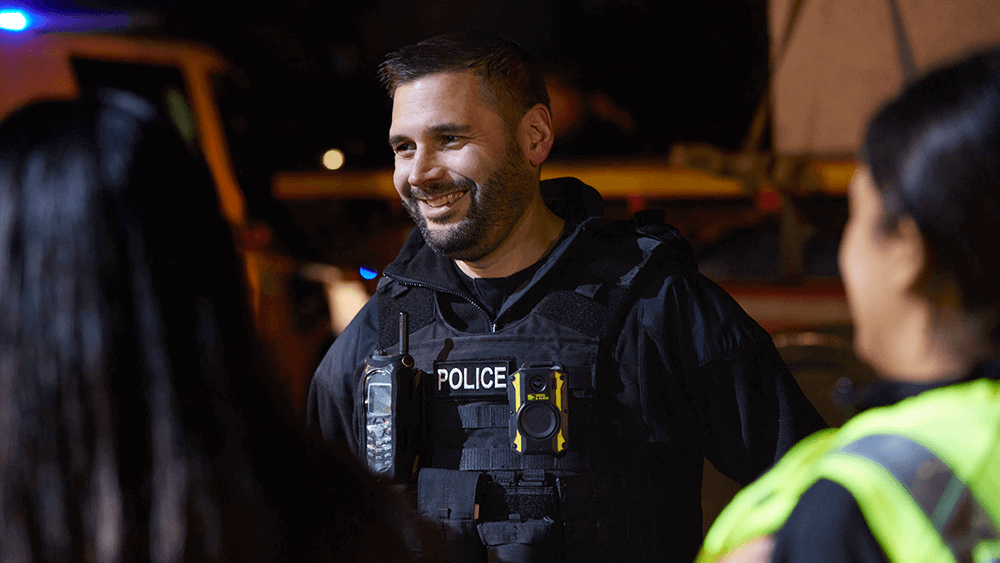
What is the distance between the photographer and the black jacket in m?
1.34

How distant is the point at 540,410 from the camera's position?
1.33m

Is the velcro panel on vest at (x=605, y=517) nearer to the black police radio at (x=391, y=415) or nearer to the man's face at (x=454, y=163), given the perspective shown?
the black police radio at (x=391, y=415)

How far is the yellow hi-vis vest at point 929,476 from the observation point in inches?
22.5

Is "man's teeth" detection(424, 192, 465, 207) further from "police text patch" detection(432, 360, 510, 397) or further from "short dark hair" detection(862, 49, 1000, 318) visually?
"short dark hair" detection(862, 49, 1000, 318)

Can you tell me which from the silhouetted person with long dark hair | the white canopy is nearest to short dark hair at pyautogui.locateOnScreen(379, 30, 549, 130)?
the silhouetted person with long dark hair

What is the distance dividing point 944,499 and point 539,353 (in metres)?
0.87

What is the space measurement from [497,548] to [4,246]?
0.96m

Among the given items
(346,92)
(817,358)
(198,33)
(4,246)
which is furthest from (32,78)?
(817,358)

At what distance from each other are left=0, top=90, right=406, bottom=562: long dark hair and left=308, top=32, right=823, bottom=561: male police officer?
68cm

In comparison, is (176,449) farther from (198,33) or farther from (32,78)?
(198,33)

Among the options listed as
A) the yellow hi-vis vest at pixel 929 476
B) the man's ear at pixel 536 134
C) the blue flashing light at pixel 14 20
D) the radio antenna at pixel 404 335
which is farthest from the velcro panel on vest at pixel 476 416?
the blue flashing light at pixel 14 20

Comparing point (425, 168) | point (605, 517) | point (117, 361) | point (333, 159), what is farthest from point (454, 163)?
point (333, 159)

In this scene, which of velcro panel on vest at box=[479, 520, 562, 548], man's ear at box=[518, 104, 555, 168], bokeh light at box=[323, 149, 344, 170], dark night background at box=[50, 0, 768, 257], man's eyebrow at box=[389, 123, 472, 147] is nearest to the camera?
velcro panel on vest at box=[479, 520, 562, 548]

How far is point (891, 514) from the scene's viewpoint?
57 centimetres
